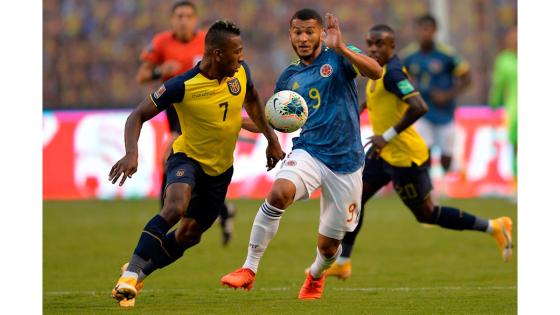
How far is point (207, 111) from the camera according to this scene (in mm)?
8016

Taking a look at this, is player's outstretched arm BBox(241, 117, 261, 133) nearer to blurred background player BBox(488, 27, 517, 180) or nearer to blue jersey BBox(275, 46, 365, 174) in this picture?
blue jersey BBox(275, 46, 365, 174)

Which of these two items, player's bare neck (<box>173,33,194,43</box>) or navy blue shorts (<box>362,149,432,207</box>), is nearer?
navy blue shorts (<box>362,149,432,207</box>)

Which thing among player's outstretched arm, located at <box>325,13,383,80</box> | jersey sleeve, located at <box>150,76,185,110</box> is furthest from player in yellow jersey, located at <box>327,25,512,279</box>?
jersey sleeve, located at <box>150,76,185,110</box>

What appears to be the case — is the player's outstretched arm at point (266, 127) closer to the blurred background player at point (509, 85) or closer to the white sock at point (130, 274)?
the white sock at point (130, 274)

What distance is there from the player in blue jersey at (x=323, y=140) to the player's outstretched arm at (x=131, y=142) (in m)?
1.09

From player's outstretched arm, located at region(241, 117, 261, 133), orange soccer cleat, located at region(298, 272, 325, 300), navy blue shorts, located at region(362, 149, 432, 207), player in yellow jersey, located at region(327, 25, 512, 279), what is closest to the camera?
player's outstretched arm, located at region(241, 117, 261, 133)

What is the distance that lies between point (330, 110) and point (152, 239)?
1705mm

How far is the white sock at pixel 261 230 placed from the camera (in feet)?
26.0

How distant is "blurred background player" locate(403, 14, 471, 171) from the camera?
15812 mm

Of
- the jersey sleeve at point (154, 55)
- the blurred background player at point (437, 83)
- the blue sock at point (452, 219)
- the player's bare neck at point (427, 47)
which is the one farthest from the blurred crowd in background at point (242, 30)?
the blue sock at point (452, 219)

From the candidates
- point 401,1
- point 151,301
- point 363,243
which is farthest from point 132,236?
point 401,1

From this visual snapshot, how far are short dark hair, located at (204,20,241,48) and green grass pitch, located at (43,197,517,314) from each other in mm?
1955

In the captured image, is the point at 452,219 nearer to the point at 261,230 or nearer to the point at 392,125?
the point at 392,125

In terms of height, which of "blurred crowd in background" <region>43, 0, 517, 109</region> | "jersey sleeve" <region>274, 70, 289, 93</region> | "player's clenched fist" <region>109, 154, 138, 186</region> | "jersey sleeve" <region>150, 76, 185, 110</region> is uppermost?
"blurred crowd in background" <region>43, 0, 517, 109</region>
